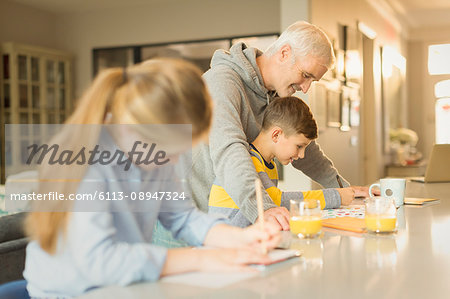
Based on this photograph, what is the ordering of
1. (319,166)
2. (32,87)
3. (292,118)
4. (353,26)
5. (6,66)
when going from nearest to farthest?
→ 1. (292,118)
2. (319,166)
3. (353,26)
4. (6,66)
5. (32,87)

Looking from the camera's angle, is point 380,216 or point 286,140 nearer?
point 380,216

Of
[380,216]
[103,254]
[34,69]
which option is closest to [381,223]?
[380,216]

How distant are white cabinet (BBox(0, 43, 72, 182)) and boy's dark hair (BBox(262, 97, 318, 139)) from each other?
197 inches

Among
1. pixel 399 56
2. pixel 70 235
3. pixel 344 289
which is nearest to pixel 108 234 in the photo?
pixel 70 235

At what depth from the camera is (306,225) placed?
1185 mm

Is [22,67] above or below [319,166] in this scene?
above

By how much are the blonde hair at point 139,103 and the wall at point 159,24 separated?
5.14 meters

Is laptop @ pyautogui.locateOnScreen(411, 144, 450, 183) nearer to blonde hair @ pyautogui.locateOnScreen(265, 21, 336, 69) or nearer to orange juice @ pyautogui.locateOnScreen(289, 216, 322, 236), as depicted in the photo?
blonde hair @ pyautogui.locateOnScreen(265, 21, 336, 69)

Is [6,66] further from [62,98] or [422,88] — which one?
[422,88]

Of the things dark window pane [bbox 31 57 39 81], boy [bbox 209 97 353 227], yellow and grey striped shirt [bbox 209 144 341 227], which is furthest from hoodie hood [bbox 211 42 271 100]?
dark window pane [bbox 31 57 39 81]

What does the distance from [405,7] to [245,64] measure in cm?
637

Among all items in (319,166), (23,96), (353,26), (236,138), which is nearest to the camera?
(236,138)

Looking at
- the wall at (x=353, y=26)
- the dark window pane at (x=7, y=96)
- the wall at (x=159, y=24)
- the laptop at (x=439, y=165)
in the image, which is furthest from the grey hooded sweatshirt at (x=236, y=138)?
the dark window pane at (x=7, y=96)

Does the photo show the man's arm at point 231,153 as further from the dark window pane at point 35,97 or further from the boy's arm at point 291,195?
the dark window pane at point 35,97
